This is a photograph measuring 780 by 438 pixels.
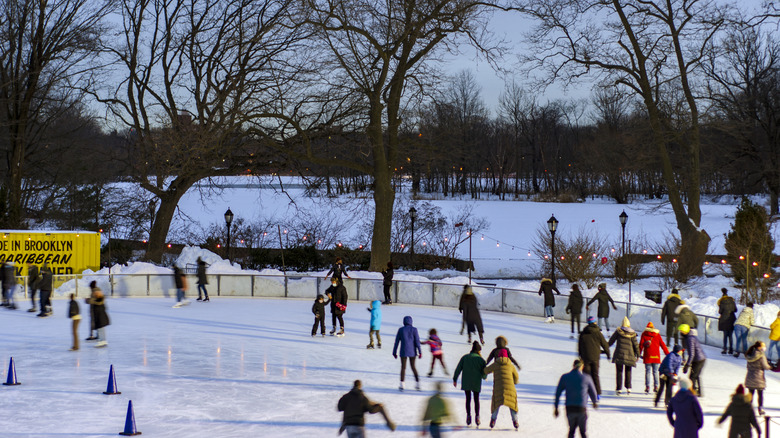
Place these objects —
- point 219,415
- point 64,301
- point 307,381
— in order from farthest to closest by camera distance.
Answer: point 64,301, point 307,381, point 219,415

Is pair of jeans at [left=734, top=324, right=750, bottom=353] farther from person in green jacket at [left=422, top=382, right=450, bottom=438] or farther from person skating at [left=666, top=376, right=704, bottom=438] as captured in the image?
person in green jacket at [left=422, top=382, right=450, bottom=438]

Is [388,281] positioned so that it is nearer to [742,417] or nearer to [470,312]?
[470,312]

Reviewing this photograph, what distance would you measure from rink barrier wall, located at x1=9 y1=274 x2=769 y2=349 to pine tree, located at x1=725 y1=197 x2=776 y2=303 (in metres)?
6.29

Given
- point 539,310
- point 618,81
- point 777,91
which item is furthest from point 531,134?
point 539,310

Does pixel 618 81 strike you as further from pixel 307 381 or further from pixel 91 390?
pixel 91 390

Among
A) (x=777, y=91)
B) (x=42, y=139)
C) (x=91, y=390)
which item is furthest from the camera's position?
(x=777, y=91)

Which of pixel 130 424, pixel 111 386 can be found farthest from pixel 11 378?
pixel 130 424

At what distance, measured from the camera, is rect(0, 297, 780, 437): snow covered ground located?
36.2 feet

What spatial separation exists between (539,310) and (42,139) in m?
28.6

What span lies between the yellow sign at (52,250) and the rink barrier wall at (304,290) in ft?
6.52

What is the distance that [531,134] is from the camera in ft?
337

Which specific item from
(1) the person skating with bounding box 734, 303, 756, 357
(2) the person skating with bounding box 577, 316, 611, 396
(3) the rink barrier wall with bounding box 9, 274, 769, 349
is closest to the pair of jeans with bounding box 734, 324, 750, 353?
(1) the person skating with bounding box 734, 303, 756, 357

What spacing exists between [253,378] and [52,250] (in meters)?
16.4

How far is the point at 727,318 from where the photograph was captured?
55.0 feet
